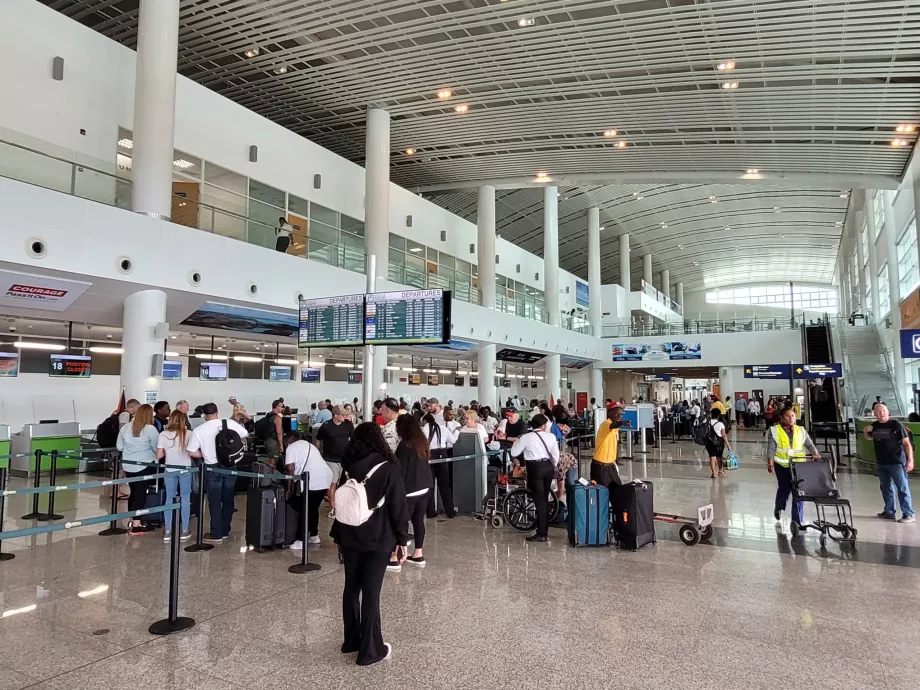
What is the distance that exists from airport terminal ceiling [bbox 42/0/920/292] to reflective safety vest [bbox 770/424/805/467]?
9.33 metres

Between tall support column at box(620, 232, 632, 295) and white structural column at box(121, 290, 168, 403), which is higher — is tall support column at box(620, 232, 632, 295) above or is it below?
above

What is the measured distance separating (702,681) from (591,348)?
3190 cm

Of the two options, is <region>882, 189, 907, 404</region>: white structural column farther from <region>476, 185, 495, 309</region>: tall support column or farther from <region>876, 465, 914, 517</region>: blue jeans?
<region>876, 465, 914, 517</region>: blue jeans

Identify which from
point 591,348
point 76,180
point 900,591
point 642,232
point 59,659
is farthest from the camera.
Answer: point 642,232

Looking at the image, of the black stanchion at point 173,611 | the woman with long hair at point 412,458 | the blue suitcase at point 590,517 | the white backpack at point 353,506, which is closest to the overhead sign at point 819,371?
the blue suitcase at point 590,517

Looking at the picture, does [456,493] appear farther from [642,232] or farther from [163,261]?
[642,232]

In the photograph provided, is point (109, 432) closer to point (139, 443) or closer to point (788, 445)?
point (139, 443)

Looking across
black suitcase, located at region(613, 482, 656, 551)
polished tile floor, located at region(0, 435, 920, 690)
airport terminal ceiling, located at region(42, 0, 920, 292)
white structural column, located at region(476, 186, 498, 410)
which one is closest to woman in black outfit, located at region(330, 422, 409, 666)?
polished tile floor, located at region(0, 435, 920, 690)

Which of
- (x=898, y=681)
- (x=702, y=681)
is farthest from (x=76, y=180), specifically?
(x=898, y=681)

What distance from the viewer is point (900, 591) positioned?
5273 mm

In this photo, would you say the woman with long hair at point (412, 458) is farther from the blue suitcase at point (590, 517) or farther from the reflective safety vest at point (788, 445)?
the reflective safety vest at point (788, 445)

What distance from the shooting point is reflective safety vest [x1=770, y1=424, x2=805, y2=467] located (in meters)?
7.75

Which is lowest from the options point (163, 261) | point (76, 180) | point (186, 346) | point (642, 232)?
point (186, 346)

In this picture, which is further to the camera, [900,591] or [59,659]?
[900,591]
